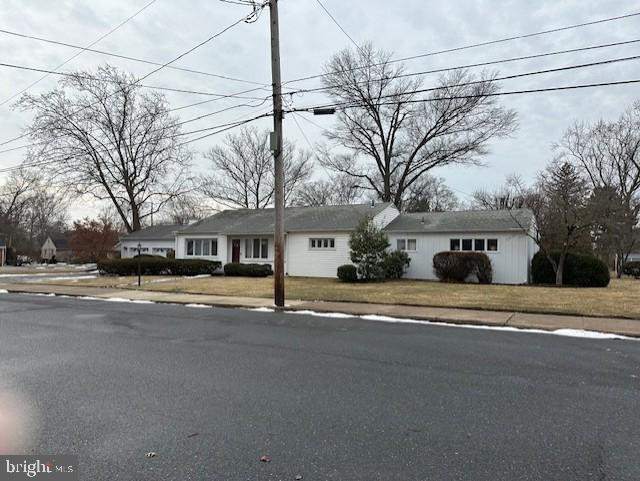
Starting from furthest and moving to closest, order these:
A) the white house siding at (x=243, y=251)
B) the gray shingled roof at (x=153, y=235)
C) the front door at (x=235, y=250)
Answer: the gray shingled roof at (x=153, y=235) < the front door at (x=235, y=250) < the white house siding at (x=243, y=251)

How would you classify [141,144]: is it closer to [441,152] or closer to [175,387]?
[441,152]

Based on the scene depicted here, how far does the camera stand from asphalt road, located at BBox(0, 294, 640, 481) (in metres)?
3.47

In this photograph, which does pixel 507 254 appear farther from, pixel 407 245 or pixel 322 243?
pixel 322 243

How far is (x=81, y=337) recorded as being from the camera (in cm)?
869

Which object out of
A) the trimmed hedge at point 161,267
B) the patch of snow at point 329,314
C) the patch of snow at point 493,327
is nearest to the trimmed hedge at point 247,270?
the trimmed hedge at point 161,267

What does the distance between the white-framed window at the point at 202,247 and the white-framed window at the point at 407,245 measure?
12.2 m

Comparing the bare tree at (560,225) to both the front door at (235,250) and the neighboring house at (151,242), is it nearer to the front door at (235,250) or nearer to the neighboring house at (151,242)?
the front door at (235,250)

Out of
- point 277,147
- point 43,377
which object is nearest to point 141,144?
point 277,147

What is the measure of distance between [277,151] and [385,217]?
1426cm

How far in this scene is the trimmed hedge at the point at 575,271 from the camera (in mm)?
20141

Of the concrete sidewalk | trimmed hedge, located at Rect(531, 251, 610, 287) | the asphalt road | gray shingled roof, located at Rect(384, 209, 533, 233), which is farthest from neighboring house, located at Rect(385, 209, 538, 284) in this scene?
the asphalt road

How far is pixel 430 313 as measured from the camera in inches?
477

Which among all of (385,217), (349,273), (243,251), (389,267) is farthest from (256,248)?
(389,267)

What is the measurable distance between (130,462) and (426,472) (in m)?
2.24
